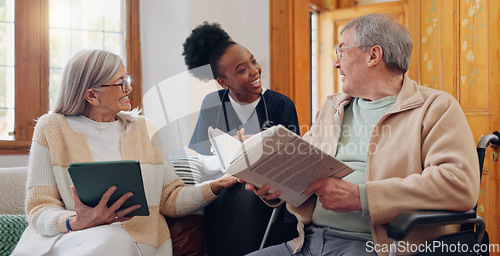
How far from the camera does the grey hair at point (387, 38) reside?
5.08 ft

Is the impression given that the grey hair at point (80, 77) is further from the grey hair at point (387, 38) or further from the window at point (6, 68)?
the window at point (6, 68)

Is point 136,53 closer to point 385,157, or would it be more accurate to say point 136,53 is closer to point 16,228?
point 16,228

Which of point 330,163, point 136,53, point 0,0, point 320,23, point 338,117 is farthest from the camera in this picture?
point 320,23

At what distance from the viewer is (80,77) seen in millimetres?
1815

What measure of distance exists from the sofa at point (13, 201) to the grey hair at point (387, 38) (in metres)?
1.38

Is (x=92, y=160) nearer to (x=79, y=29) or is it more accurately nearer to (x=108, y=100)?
(x=108, y=100)

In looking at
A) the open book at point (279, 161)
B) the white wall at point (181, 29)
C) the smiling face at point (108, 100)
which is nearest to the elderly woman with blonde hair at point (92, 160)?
the smiling face at point (108, 100)

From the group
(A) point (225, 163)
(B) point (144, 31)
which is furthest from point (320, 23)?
(A) point (225, 163)

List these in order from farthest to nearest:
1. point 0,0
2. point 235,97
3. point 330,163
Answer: point 0,0 < point 235,97 < point 330,163

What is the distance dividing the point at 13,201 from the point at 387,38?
1.53 metres

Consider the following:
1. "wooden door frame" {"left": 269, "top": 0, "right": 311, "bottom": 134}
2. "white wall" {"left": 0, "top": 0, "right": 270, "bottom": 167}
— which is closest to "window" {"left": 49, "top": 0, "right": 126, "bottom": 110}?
"white wall" {"left": 0, "top": 0, "right": 270, "bottom": 167}

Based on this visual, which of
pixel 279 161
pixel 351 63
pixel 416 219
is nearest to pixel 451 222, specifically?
pixel 416 219

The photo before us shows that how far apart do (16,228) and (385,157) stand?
4.39ft

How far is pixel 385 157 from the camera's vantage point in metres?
1.44
